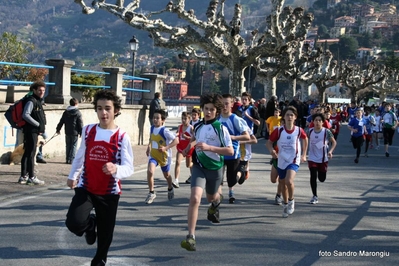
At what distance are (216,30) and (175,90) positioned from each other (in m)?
149

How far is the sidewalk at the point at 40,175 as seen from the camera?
35.5ft

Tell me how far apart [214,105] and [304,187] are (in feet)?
18.4

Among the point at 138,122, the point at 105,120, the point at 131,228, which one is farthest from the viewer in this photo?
the point at 138,122

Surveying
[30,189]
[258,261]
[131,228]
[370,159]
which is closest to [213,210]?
[131,228]

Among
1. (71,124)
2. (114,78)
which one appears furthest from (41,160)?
(114,78)

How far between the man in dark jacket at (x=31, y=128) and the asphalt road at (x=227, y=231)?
490 mm

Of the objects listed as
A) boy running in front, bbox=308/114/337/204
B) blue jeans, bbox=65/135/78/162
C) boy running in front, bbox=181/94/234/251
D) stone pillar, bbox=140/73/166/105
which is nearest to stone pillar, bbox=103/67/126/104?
stone pillar, bbox=140/73/166/105

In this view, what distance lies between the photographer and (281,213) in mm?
9602

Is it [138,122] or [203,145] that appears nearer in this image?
[203,145]

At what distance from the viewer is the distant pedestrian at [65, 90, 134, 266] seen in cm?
579

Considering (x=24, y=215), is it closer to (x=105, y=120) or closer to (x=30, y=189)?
(x=30, y=189)

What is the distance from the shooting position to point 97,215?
→ 5875mm

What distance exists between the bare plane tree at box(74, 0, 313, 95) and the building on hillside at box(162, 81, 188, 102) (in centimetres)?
13301

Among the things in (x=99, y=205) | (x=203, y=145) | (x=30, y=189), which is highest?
(x=203, y=145)
